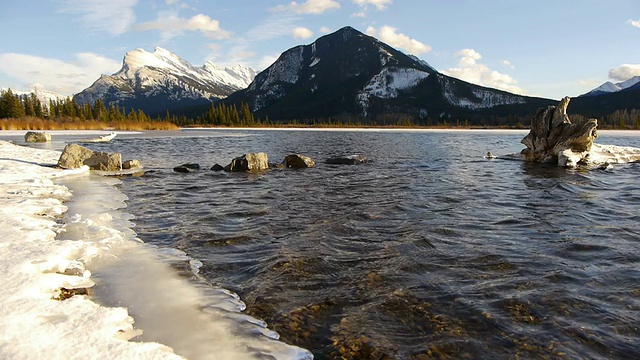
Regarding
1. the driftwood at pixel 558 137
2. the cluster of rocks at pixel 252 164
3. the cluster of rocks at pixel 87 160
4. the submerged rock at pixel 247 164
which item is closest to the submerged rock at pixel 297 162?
the cluster of rocks at pixel 252 164

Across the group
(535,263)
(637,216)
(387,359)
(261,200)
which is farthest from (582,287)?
(261,200)

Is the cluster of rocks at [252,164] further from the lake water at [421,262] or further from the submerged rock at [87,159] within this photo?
the lake water at [421,262]

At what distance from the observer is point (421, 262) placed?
9.10 meters

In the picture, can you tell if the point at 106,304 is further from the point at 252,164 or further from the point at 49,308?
the point at 252,164

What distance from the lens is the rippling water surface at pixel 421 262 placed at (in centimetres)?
597

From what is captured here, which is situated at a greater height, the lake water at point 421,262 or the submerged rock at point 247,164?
the submerged rock at point 247,164

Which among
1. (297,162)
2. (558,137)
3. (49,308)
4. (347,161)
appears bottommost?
(49,308)

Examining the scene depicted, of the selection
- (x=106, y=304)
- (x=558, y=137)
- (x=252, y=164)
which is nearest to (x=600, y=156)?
(x=558, y=137)

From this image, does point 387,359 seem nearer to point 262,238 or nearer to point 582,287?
point 582,287

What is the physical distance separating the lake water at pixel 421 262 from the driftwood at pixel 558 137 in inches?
501

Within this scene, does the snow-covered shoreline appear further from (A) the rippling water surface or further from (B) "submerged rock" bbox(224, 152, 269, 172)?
(B) "submerged rock" bbox(224, 152, 269, 172)

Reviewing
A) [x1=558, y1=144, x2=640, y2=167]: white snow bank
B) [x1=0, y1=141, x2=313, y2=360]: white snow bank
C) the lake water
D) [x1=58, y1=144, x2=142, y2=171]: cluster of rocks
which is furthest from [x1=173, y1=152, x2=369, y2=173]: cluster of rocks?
[x1=558, y1=144, x2=640, y2=167]: white snow bank

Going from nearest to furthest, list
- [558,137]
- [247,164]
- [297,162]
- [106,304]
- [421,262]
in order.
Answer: [106,304] < [421,262] < [247,164] < [297,162] < [558,137]

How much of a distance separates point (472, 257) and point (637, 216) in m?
8.78
